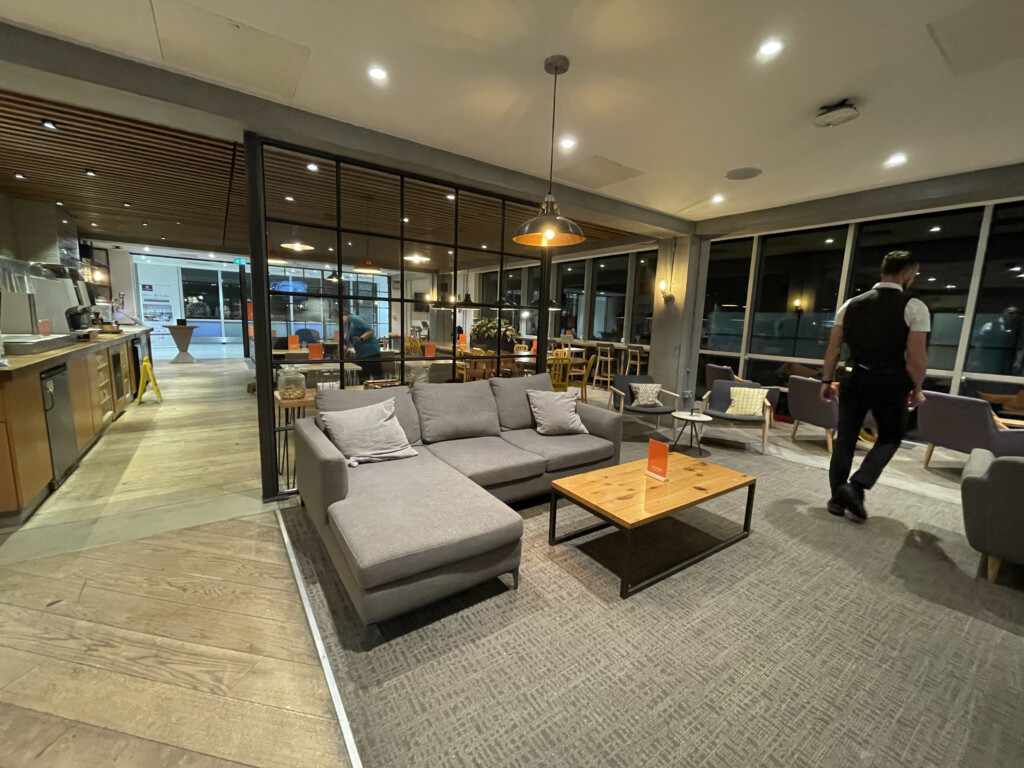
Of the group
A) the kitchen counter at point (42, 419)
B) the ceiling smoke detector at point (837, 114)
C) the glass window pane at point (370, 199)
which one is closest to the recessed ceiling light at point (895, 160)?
the ceiling smoke detector at point (837, 114)

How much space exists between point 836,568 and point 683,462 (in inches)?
38.9

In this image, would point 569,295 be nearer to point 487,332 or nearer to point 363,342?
point 487,332

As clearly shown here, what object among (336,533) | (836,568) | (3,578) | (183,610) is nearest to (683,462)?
(836,568)

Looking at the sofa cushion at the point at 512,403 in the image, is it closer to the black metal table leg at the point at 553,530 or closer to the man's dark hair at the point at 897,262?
the black metal table leg at the point at 553,530

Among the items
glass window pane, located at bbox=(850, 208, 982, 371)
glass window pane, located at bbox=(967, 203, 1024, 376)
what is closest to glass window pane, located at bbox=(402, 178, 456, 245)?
glass window pane, located at bbox=(850, 208, 982, 371)

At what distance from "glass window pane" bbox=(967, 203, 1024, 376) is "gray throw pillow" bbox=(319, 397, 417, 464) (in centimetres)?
617

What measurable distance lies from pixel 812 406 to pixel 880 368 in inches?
78.2

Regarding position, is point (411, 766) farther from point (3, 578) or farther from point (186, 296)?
point (186, 296)

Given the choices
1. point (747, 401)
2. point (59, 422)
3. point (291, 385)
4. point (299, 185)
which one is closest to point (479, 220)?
point (299, 185)

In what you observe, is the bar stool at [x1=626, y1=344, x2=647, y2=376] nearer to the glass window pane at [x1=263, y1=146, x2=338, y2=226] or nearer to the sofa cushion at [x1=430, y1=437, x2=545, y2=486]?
the sofa cushion at [x1=430, y1=437, x2=545, y2=486]

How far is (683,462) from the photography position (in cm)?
288

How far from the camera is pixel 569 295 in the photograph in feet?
29.9

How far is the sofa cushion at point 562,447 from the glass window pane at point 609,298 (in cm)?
530

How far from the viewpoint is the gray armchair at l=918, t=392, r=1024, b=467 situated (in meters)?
3.34
